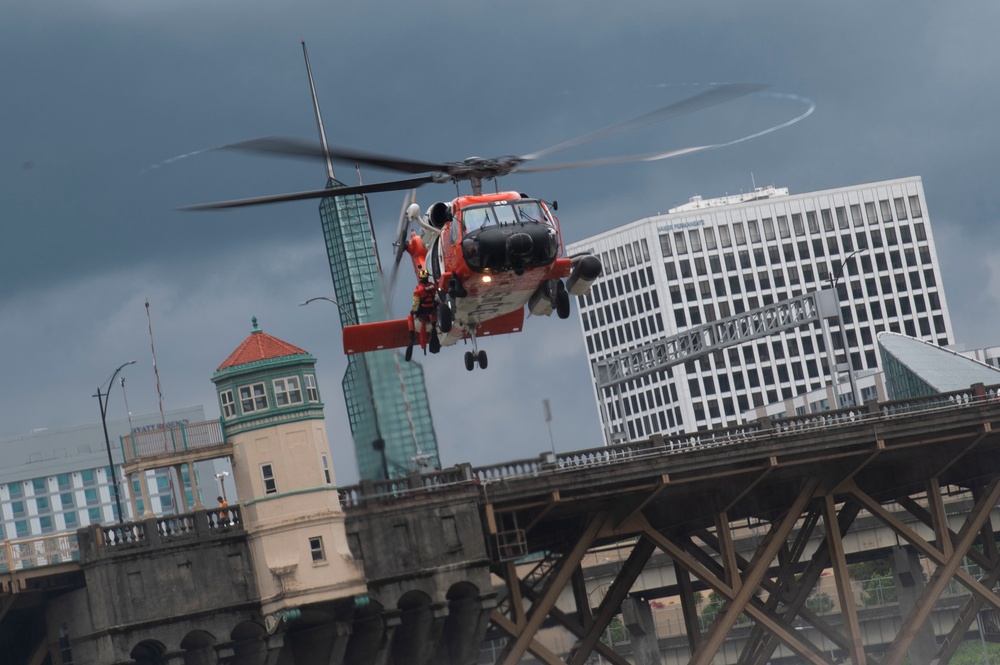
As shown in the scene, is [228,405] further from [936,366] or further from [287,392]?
[936,366]

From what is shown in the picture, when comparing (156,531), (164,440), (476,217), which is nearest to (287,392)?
(156,531)

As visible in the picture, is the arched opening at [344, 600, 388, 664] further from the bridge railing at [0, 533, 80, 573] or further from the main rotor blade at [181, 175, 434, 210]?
the main rotor blade at [181, 175, 434, 210]

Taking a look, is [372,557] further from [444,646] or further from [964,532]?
[964,532]

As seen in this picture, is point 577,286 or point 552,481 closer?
point 577,286

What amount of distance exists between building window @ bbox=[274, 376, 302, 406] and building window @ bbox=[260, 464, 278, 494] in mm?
2405

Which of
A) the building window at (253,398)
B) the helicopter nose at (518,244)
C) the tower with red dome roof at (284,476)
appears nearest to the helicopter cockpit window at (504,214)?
the helicopter nose at (518,244)

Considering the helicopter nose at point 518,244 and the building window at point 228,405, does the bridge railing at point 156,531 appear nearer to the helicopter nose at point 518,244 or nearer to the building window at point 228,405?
the building window at point 228,405

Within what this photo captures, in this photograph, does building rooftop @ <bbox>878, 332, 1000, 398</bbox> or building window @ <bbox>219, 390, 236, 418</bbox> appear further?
building rooftop @ <bbox>878, 332, 1000, 398</bbox>

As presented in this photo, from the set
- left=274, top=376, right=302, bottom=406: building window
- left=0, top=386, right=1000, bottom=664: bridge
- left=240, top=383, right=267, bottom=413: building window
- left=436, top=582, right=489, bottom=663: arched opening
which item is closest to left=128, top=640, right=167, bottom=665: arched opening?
left=0, top=386, right=1000, bottom=664: bridge

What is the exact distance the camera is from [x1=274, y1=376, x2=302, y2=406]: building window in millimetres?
56031

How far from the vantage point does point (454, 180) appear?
128 ft

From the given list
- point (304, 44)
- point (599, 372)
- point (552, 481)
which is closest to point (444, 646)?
point (552, 481)

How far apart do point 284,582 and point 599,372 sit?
5664 cm

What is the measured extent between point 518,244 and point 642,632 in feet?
179
